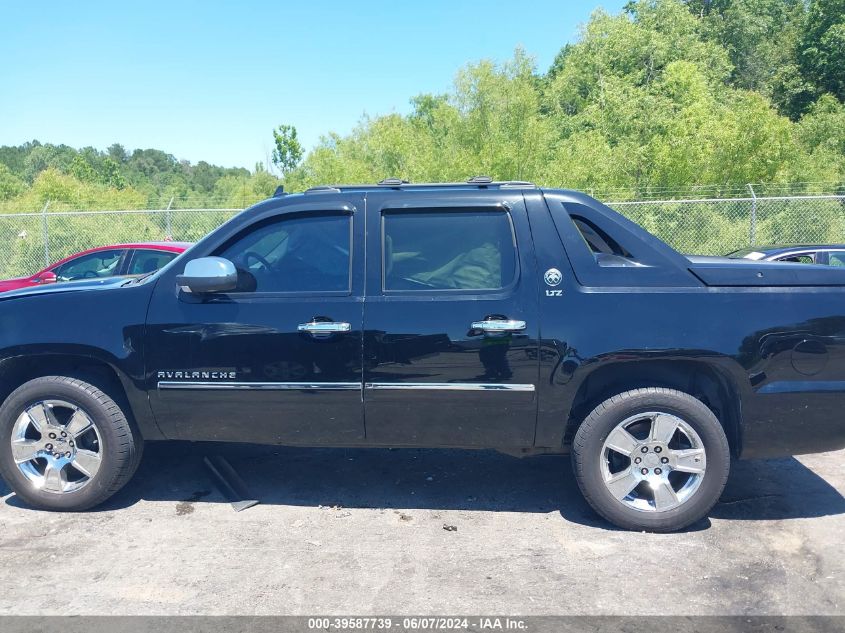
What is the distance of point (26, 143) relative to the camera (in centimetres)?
9494

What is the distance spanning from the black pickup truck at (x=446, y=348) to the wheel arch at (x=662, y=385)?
13 mm

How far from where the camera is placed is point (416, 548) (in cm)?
399

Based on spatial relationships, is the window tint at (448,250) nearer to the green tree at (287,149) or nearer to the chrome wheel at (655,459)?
the chrome wheel at (655,459)

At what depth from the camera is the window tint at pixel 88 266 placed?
34.8 feet

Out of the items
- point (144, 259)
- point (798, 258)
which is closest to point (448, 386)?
point (144, 259)

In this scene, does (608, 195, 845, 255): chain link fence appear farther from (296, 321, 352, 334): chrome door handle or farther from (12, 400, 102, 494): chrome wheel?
(12, 400, 102, 494): chrome wheel

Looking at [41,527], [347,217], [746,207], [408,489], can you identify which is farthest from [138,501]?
[746,207]

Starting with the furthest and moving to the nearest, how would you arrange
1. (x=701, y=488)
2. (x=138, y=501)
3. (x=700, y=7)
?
(x=700, y=7), (x=138, y=501), (x=701, y=488)

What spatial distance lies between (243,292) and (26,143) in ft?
347

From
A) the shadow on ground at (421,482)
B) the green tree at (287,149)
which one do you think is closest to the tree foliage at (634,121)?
the green tree at (287,149)

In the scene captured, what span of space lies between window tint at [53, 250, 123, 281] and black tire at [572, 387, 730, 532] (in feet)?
27.8

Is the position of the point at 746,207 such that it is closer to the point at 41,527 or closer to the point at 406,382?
the point at 406,382

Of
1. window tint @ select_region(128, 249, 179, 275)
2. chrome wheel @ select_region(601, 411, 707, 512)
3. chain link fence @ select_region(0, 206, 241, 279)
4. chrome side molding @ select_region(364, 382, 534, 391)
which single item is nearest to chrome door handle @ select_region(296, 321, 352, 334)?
chrome side molding @ select_region(364, 382, 534, 391)

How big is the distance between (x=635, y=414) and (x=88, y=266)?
9.19 meters
